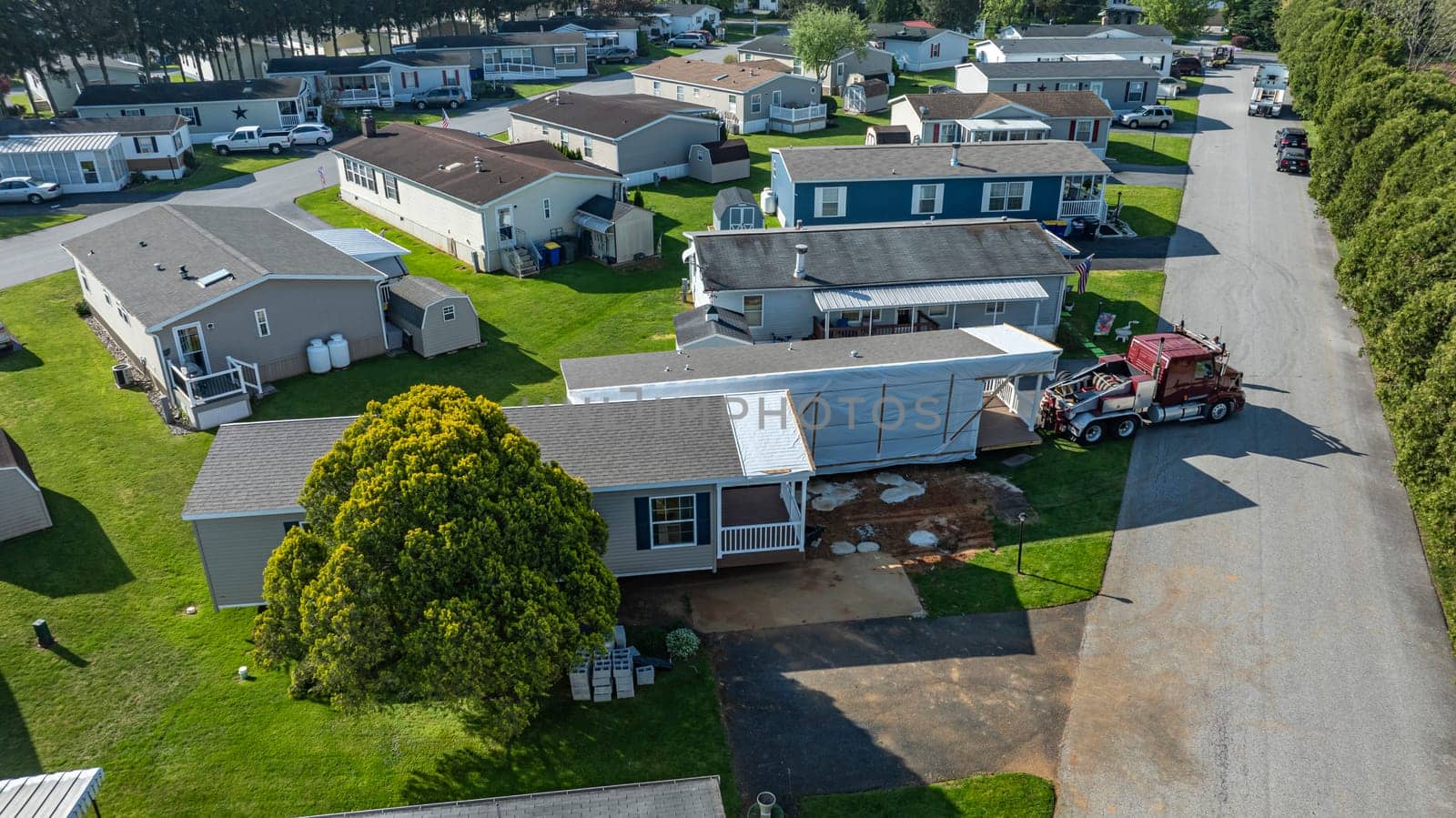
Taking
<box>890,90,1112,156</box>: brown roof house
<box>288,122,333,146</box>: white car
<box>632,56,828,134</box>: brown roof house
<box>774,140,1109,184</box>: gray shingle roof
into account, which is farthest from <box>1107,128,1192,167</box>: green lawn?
<box>288,122,333,146</box>: white car

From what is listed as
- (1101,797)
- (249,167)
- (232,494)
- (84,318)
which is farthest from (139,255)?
(1101,797)

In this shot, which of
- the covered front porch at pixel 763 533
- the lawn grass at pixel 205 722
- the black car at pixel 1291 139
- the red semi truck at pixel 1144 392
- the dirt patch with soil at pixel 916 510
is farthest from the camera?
the black car at pixel 1291 139

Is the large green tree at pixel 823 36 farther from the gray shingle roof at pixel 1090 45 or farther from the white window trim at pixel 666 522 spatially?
the white window trim at pixel 666 522

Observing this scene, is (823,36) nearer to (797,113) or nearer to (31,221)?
(797,113)

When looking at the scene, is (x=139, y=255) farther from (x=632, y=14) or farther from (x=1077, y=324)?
(x=632, y=14)

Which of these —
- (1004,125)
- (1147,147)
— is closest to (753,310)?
(1004,125)

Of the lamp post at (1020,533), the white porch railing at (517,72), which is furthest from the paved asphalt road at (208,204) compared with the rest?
the lamp post at (1020,533)
